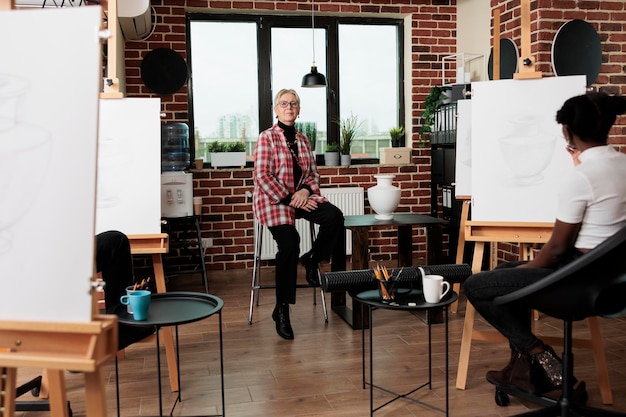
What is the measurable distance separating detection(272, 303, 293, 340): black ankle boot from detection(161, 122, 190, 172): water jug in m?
1.92

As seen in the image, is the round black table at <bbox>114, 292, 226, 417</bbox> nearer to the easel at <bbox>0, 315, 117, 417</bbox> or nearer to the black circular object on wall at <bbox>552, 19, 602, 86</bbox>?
the easel at <bbox>0, 315, 117, 417</bbox>

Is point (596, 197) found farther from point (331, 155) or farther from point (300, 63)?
point (300, 63)

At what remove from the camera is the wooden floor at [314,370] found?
2.70m

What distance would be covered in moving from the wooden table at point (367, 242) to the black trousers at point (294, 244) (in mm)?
111

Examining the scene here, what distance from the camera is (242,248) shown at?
5.62m

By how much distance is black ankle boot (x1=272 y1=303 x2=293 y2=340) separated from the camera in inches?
147

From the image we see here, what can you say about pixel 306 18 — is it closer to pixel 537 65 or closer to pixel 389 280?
pixel 537 65

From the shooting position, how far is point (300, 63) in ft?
19.2

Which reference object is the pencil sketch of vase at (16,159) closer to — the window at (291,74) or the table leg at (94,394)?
the table leg at (94,394)

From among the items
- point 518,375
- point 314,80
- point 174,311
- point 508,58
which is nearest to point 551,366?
point 518,375

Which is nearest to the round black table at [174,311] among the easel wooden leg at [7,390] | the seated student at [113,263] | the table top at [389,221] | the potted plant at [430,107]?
the seated student at [113,263]

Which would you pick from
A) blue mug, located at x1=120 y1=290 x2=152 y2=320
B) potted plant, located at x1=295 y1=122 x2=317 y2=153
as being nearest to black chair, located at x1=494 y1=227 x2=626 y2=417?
blue mug, located at x1=120 y1=290 x2=152 y2=320

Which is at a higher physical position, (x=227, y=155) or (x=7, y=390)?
(x=227, y=155)

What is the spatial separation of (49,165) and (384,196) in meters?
2.79
